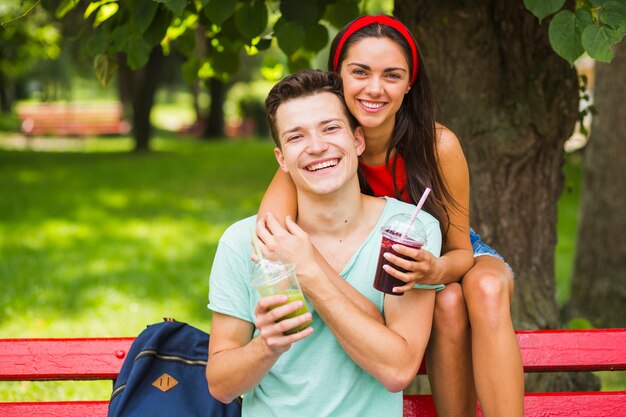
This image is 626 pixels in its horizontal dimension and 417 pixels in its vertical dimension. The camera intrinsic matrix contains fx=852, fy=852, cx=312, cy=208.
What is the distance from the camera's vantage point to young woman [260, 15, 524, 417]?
8.10ft

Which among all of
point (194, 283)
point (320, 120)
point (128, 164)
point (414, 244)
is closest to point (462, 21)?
point (320, 120)

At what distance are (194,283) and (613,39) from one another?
196 inches

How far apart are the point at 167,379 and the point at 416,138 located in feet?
3.76

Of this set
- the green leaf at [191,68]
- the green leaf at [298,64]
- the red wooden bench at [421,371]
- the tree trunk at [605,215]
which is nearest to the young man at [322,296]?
the red wooden bench at [421,371]

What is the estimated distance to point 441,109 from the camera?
3943 millimetres

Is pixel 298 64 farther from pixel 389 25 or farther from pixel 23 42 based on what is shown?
pixel 23 42

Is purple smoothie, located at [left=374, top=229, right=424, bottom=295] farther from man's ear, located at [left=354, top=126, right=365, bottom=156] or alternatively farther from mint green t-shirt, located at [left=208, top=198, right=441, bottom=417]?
man's ear, located at [left=354, top=126, right=365, bottom=156]

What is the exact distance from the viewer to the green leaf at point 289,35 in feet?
11.2

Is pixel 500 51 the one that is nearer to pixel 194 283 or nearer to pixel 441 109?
pixel 441 109

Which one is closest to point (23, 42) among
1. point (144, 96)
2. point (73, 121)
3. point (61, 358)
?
point (144, 96)

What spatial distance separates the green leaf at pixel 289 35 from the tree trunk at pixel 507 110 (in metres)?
0.64

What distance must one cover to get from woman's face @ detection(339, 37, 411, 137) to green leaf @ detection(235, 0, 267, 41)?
2.39 ft

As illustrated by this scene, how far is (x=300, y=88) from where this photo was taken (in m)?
2.52

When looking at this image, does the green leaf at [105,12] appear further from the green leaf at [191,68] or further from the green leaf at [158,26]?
the green leaf at [191,68]
